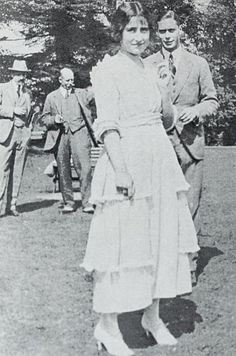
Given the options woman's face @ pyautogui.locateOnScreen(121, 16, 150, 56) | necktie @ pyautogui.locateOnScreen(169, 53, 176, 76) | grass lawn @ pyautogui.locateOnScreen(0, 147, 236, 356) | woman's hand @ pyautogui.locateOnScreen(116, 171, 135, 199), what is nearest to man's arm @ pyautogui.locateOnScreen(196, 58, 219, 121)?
necktie @ pyautogui.locateOnScreen(169, 53, 176, 76)

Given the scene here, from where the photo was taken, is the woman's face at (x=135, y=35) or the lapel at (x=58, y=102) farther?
the lapel at (x=58, y=102)

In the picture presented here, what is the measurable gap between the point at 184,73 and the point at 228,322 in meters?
2.09

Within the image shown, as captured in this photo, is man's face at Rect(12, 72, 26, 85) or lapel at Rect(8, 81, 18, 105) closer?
lapel at Rect(8, 81, 18, 105)

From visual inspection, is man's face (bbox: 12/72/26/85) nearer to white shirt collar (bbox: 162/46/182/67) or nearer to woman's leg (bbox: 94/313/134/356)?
white shirt collar (bbox: 162/46/182/67)

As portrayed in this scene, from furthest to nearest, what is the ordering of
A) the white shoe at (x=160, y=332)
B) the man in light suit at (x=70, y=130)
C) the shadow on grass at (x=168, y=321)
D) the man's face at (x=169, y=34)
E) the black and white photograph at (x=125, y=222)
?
the man in light suit at (x=70, y=130)
the man's face at (x=169, y=34)
the shadow on grass at (x=168, y=321)
the white shoe at (x=160, y=332)
the black and white photograph at (x=125, y=222)

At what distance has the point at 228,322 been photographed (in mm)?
4492

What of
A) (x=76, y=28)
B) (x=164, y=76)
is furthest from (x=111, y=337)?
(x=76, y=28)

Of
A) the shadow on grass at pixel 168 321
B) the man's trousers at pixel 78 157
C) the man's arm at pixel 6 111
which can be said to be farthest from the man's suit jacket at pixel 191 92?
the man's trousers at pixel 78 157

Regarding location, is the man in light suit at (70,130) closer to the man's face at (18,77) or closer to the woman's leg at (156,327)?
the man's face at (18,77)

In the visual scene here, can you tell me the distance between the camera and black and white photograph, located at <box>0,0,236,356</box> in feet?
12.1

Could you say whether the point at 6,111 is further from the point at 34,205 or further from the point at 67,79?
the point at 34,205

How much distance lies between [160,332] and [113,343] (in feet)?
1.19

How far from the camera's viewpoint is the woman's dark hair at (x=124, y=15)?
3725 mm

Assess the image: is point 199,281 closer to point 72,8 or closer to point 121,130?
point 121,130
